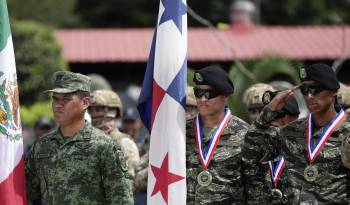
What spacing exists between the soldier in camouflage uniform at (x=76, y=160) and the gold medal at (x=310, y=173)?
4.34 feet

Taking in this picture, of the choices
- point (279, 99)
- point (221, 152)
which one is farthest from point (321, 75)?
point (221, 152)

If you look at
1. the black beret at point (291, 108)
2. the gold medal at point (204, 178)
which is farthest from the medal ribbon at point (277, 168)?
the gold medal at point (204, 178)

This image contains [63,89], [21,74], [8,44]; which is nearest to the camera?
[63,89]

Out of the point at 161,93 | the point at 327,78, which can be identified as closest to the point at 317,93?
the point at 327,78

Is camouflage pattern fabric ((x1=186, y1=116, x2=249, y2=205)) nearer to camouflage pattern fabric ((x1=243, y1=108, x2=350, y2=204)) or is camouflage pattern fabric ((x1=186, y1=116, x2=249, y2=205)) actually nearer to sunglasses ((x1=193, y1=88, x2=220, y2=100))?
camouflage pattern fabric ((x1=243, y1=108, x2=350, y2=204))

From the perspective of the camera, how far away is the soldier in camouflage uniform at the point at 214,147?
7.64m

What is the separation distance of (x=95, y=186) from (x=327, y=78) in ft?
6.20

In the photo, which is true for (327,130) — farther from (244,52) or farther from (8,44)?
(244,52)

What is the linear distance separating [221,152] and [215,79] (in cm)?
57

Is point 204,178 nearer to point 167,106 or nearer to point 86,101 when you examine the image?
point 167,106

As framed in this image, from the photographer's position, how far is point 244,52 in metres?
28.2

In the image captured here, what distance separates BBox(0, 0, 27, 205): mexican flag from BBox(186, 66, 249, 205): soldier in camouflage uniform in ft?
4.34

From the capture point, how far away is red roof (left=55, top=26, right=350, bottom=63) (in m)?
28.3

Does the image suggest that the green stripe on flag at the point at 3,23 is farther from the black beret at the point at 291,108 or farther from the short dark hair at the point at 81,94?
the black beret at the point at 291,108
